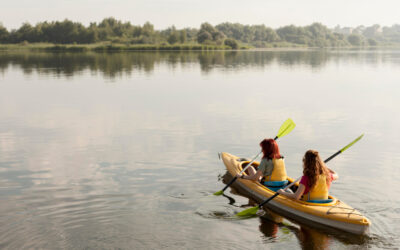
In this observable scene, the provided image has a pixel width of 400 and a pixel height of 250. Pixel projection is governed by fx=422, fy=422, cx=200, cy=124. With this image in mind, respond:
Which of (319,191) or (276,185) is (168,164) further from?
(319,191)

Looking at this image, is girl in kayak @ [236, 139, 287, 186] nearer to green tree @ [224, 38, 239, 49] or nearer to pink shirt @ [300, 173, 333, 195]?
pink shirt @ [300, 173, 333, 195]

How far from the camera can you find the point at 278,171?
906 centimetres

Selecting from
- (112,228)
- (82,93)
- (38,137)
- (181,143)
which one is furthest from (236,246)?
(82,93)

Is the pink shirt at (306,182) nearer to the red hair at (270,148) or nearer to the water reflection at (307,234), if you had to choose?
the water reflection at (307,234)

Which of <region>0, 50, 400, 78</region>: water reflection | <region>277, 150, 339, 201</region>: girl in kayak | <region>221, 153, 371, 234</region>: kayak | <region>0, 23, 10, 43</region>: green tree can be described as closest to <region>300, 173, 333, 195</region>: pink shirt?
<region>277, 150, 339, 201</region>: girl in kayak

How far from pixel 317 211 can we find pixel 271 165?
1.51 meters

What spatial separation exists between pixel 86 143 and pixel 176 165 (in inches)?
147

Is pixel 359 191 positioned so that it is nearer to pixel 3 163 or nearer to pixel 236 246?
pixel 236 246

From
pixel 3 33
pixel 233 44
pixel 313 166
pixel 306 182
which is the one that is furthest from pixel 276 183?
pixel 3 33

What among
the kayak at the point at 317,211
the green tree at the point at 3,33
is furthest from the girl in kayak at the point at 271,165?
the green tree at the point at 3,33

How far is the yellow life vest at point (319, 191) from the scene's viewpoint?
7884 mm

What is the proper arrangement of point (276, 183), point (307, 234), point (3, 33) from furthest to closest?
1. point (3, 33)
2. point (276, 183)
3. point (307, 234)

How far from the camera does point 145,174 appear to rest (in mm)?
10609

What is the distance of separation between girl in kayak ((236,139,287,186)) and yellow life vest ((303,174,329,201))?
3.35 ft
